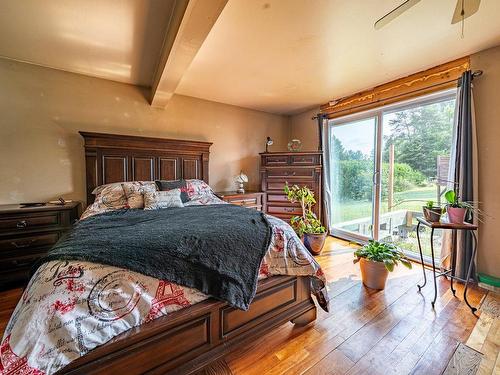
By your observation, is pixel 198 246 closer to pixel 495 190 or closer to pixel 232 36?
pixel 232 36

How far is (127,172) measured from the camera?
113 inches

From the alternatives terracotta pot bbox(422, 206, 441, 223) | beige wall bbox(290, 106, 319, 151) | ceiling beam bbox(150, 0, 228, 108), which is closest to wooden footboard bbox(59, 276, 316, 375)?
terracotta pot bbox(422, 206, 441, 223)

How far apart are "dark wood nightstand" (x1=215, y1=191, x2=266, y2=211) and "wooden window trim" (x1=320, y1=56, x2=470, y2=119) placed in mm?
1892

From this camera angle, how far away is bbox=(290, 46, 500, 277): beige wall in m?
2.07

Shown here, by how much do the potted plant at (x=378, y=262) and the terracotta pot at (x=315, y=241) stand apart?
74 centimetres

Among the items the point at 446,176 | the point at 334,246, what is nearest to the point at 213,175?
the point at 334,246

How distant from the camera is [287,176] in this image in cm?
362

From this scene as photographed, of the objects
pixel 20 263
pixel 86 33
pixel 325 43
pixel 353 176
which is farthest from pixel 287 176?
pixel 20 263

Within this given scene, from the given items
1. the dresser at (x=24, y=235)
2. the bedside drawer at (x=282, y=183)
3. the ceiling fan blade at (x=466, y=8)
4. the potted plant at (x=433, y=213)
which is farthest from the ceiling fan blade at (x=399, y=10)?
the dresser at (x=24, y=235)

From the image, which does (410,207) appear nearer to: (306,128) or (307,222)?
(307,222)

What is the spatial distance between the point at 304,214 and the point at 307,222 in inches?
5.0

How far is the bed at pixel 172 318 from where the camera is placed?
2.93 ft

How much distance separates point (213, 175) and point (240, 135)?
3.02ft

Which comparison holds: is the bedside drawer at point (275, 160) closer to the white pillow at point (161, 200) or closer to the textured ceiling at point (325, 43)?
the textured ceiling at point (325, 43)
